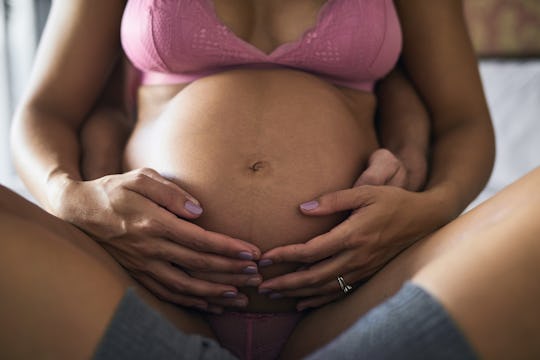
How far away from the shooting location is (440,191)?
80 cm

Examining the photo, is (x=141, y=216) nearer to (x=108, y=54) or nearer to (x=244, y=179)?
(x=244, y=179)

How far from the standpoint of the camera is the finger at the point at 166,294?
691 millimetres

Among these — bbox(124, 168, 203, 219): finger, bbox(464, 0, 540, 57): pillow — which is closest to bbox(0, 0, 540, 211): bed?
bbox(464, 0, 540, 57): pillow

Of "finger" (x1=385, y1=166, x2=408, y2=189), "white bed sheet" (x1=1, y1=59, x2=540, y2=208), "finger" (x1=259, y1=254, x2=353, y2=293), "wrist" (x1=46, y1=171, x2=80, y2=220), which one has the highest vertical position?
"finger" (x1=385, y1=166, x2=408, y2=189)

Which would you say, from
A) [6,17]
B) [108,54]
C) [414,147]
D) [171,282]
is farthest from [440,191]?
[6,17]

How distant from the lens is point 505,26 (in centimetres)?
212

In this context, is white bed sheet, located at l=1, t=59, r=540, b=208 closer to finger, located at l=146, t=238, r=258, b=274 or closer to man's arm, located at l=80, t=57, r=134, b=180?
man's arm, located at l=80, t=57, r=134, b=180

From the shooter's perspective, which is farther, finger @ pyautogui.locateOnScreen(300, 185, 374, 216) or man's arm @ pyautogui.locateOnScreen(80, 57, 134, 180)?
man's arm @ pyautogui.locateOnScreen(80, 57, 134, 180)

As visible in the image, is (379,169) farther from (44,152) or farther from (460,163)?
(44,152)

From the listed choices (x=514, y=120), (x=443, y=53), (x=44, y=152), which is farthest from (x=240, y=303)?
(x=514, y=120)

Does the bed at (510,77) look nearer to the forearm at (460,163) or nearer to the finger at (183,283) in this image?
the forearm at (460,163)

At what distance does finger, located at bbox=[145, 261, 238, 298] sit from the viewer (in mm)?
668

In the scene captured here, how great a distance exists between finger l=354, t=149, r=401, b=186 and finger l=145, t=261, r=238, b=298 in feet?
0.81

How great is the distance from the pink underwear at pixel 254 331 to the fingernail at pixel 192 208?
167 mm
